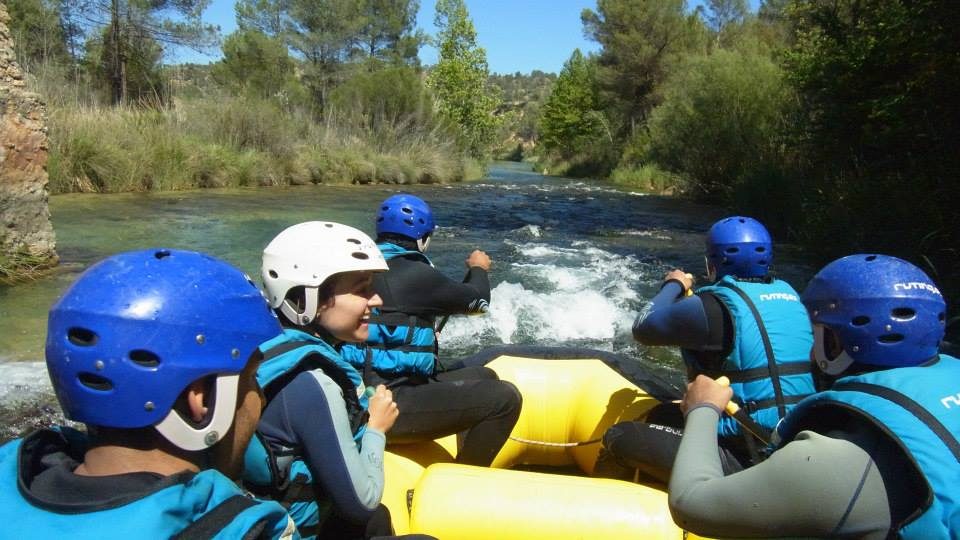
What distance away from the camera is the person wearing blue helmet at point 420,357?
3.02 metres

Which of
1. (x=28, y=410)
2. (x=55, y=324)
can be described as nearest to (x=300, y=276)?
(x=55, y=324)

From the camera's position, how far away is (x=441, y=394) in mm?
3094

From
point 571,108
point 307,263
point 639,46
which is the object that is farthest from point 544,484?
point 571,108

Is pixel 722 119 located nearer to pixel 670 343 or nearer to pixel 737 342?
pixel 670 343

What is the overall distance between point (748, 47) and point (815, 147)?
10470mm

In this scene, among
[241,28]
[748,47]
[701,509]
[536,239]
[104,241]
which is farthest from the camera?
[241,28]

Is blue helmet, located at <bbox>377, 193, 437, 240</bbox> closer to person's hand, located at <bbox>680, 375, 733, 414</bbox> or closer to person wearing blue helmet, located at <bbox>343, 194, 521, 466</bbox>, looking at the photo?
person wearing blue helmet, located at <bbox>343, 194, 521, 466</bbox>

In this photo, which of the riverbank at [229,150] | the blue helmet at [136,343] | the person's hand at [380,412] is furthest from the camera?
the riverbank at [229,150]

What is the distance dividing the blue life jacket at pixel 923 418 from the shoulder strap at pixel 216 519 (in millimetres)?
1241

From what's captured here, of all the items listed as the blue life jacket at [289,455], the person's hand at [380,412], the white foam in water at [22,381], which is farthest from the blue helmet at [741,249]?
the white foam in water at [22,381]

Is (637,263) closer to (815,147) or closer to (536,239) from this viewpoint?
(536,239)

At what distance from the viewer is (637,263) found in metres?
9.91

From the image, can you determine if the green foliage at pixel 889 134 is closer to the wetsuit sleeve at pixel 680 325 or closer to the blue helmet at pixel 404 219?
the wetsuit sleeve at pixel 680 325

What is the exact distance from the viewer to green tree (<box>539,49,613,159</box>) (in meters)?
44.2
